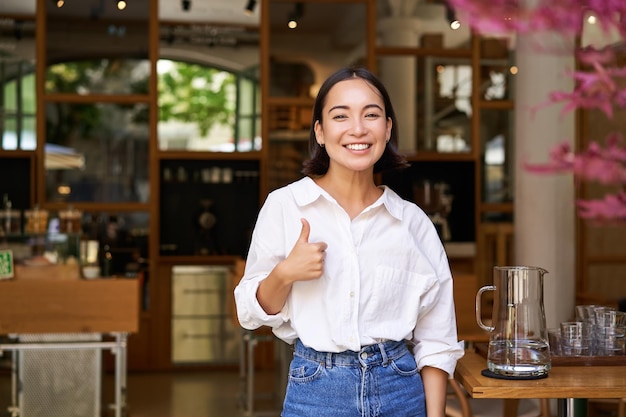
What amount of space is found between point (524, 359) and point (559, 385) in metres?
0.16

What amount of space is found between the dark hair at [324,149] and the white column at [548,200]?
4174 mm

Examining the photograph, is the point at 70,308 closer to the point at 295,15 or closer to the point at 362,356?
the point at 362,356

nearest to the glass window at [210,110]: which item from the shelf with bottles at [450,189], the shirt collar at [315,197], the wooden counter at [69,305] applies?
the shelf with bottles at [450,189]

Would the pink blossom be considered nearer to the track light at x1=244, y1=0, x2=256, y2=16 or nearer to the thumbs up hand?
the thumbs up hand

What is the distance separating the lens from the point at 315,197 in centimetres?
238

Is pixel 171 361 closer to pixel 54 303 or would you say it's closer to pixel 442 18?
pixel 54 303

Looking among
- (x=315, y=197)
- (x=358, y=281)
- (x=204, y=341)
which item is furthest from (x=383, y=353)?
(x=204, y=341)

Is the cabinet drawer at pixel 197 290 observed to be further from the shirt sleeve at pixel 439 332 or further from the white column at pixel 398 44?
the shirt sleeve at pixel 439 332

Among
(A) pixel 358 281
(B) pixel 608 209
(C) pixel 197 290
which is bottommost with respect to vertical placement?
(C) pixel 197 290

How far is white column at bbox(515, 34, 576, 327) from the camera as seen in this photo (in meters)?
6.56

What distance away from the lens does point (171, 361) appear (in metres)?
8.60

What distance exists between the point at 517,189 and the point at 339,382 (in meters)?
4.80

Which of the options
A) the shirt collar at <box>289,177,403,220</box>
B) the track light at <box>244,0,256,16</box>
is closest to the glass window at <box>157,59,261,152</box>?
the track light at <box>244,0,256,16</box>

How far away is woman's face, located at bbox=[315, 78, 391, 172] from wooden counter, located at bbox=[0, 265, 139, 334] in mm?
3460
